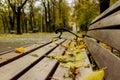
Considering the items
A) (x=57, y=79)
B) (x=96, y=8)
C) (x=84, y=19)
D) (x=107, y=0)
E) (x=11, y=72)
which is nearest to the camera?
(x=57, y=79)

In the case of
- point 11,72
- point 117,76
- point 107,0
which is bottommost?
point 11,72

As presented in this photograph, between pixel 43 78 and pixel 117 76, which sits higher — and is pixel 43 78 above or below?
below

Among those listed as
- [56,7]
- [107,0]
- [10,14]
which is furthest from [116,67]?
[10,14]

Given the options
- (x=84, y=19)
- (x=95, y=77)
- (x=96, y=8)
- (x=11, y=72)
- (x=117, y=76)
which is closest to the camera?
(x=117, y=76)

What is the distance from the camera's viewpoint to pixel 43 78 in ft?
6.14

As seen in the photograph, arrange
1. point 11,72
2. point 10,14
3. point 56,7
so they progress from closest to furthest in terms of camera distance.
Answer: point 11,72
point 56,7
point 10,14

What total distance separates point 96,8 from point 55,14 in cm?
2727

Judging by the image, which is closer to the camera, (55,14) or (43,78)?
(43,78)

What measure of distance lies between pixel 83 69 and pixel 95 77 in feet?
2.38

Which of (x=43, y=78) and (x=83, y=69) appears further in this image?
(x=83, y=69)

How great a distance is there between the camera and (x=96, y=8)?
78.6 ft

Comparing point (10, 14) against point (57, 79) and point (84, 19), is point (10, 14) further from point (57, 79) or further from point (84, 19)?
point (57, 79)

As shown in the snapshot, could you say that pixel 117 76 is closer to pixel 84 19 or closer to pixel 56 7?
pixel 84 19

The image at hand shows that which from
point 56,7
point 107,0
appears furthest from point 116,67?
point 56,7
